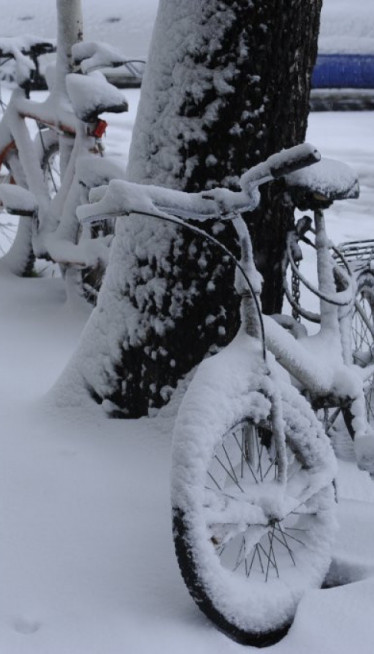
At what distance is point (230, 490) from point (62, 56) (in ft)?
10.9

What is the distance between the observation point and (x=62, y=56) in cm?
514

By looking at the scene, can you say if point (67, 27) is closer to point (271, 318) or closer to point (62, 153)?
point (62, 153)

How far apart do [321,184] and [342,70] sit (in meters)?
9.09

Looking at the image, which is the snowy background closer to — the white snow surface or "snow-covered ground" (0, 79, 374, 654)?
"snow-covered ground" (0, 79, 374, 654)

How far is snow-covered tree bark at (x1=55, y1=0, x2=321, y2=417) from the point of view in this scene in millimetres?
3100

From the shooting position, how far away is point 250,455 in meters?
2.58

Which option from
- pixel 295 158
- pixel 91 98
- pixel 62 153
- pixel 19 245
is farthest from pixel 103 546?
pixel 19 245

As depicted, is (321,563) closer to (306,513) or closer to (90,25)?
(306,513)

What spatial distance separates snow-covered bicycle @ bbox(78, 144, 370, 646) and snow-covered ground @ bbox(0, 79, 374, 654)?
11 centimetres

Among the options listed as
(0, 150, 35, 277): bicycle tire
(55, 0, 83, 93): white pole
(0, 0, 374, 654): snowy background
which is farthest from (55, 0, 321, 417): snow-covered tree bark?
(55, 0, 83, 93): white pole

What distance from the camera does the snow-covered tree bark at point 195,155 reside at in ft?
10.2

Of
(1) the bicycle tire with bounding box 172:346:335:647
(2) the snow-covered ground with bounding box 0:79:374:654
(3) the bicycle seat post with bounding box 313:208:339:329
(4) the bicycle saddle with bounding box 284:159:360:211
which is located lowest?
(2) the snow-covered ground with bounding box 0:79:374:654

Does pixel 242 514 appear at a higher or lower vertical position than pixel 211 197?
lower

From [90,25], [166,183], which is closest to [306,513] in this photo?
[166,183]
